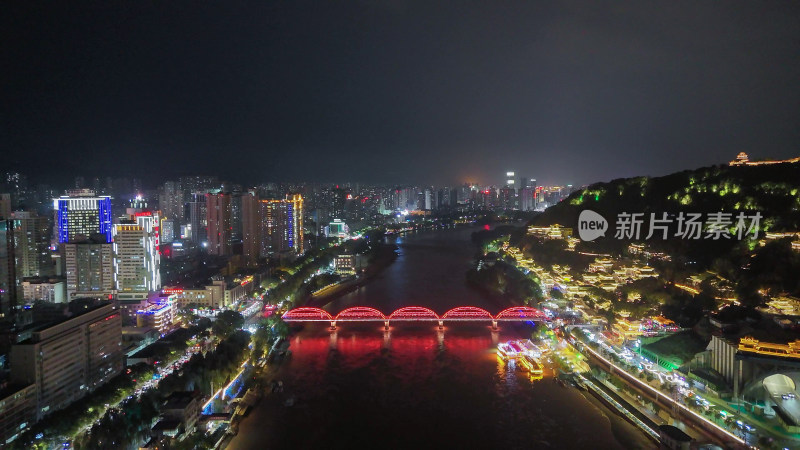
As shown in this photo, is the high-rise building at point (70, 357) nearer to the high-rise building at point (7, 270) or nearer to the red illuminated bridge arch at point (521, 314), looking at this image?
the high-rise building at point (7, 270)

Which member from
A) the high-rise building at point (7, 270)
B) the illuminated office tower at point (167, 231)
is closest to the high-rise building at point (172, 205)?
the illuminated office tower at point (167, 231)

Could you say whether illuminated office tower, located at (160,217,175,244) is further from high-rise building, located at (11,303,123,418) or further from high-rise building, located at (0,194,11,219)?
high-rise building, located at (11,303,123,418)

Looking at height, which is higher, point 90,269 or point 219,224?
point 219,224

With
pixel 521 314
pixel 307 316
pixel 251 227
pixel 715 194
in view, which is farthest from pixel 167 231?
pixel 715 194

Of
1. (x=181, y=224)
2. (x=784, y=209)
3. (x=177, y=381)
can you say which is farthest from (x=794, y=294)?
(x=181, y=224)

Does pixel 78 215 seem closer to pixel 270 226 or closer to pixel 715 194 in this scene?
pixel 270 226

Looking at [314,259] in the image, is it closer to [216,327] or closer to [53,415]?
[216,327]
